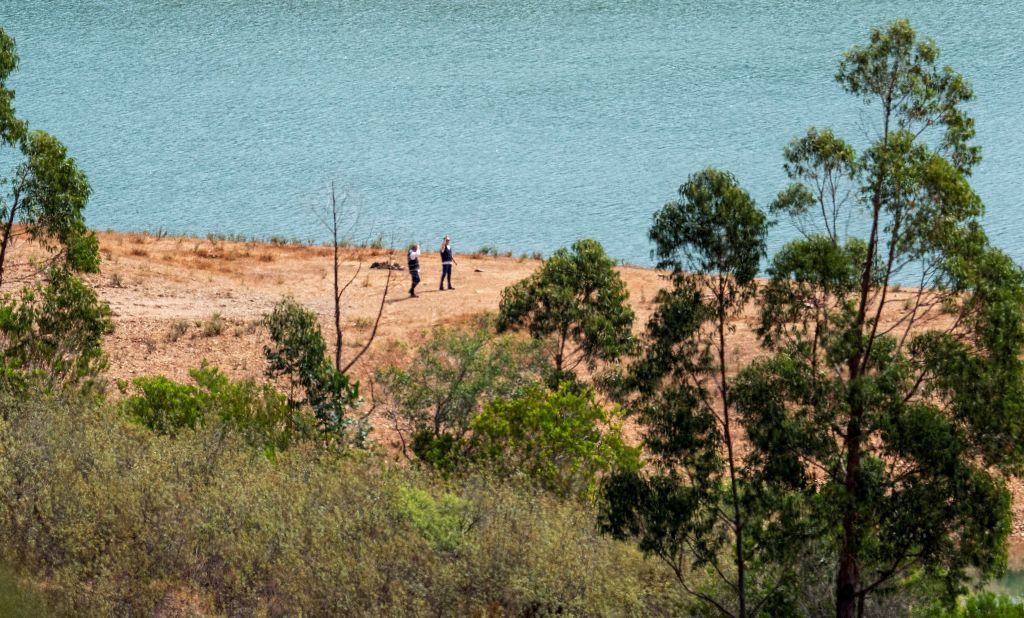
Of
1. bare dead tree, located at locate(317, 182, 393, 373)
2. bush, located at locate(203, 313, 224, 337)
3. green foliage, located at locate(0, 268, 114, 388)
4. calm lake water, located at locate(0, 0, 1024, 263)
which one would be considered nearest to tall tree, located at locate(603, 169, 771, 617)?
bare dead tree, located at locate(317, 182, 393, 373)

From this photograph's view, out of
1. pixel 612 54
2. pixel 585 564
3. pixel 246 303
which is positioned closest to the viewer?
pixel 585 564

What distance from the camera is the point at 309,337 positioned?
3052 cm

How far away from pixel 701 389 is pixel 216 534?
846 cm

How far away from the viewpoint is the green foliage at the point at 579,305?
33781 millimetres

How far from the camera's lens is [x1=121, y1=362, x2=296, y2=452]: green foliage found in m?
29.8

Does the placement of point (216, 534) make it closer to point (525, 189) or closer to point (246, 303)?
point (246, 303)

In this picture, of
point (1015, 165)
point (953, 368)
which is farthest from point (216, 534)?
point (1015, 165)

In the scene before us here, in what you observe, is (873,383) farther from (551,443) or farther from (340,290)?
(340,290)

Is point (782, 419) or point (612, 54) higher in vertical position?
point (612, 54)

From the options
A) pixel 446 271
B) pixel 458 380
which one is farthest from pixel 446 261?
pixel 458 380

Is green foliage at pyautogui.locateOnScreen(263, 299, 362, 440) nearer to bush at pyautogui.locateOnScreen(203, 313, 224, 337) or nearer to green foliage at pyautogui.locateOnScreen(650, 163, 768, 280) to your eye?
green foliage at pyautogui.locateOnScreen(650, 163, 768, 280)

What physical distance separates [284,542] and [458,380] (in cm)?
980

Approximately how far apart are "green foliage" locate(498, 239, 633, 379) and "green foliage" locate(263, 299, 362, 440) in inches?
206

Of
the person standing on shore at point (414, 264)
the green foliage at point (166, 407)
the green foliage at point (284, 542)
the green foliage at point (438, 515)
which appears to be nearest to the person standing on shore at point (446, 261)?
the person standing on shore at point (414, 264)
